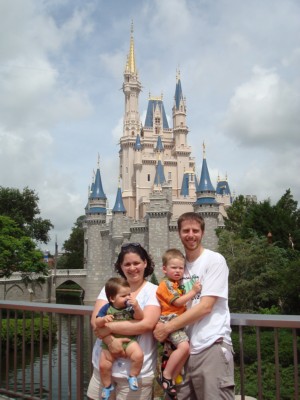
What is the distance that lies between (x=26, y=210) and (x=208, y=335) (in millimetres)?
42983

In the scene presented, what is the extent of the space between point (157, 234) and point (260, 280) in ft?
61.0

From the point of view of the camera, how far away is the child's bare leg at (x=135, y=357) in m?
2.98

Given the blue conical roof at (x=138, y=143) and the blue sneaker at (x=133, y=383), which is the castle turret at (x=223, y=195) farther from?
the blue sneaker at (x=133, y=383)

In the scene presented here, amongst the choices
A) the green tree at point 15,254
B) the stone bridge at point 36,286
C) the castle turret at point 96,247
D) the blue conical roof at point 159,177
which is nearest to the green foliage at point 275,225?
the green tree at point 15,254

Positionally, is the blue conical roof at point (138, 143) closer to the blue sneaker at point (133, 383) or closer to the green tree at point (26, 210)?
the green tree at point (26, 210)

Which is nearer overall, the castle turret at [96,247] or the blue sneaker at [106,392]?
the blue sneaker at [106,392]

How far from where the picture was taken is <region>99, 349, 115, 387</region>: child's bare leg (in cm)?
306

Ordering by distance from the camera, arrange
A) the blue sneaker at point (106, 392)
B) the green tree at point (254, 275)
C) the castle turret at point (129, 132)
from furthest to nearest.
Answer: the castle turret at point (129, 132)
the green tree at point (254, 275)
the blue sneaker at point (106, 392)

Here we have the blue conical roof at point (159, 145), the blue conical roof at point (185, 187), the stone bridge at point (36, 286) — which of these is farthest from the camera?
the blue conical roof at point (159, 145)

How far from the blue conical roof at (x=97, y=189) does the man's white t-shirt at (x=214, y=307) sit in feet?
138

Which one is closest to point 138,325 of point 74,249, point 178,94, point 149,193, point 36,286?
point 36,286

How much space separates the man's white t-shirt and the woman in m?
0.29

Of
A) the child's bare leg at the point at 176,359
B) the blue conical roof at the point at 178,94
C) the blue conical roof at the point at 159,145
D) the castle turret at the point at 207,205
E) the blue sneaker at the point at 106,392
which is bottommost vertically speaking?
the blue sneaker at the point at 106,392

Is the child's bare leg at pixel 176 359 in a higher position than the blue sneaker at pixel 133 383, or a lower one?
higher
